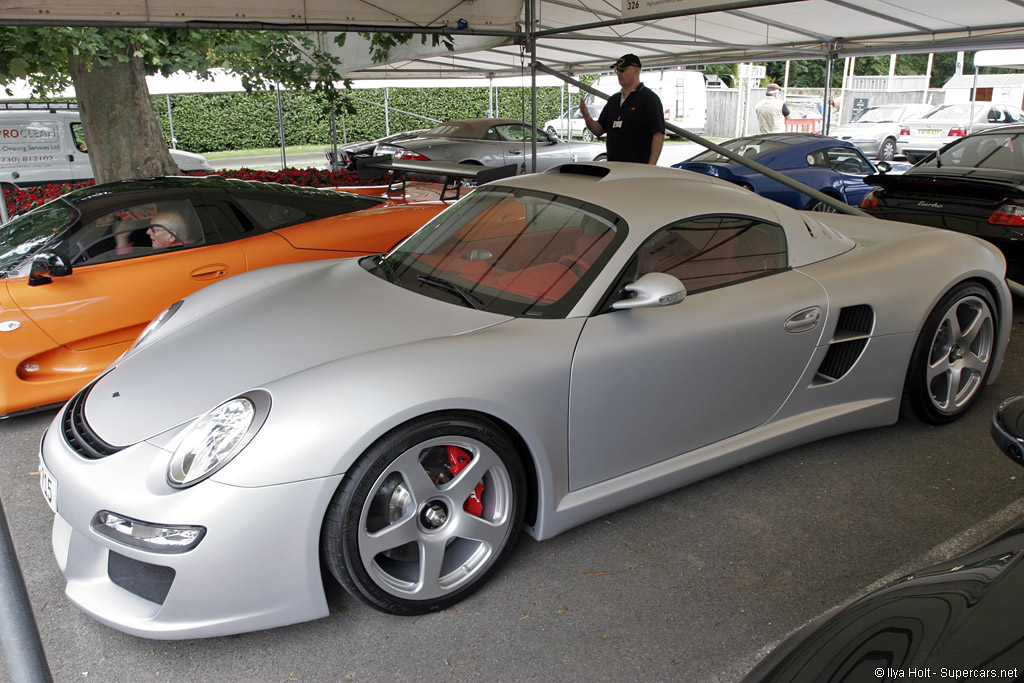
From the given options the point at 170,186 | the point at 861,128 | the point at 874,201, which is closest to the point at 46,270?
the point at 170,186

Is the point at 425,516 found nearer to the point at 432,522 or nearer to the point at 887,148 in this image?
the point at 432,522

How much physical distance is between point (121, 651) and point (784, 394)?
2.53 m

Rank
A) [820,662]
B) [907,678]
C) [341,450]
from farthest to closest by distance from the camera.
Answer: [341,450], [820,662], [907,678]

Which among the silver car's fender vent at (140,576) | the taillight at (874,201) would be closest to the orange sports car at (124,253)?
the silver car's fender vent at (140,576)

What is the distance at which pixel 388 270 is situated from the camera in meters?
3.20

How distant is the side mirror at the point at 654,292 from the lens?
8.27 feet

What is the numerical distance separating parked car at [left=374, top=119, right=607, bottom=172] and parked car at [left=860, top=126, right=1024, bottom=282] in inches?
242

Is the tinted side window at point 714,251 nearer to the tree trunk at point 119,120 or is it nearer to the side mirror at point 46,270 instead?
the side mirror at point 46,270

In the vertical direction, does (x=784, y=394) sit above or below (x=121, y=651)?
above

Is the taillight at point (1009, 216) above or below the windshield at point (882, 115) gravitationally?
below

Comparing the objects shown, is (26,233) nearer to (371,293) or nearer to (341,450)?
(371,293)

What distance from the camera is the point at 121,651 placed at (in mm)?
2268

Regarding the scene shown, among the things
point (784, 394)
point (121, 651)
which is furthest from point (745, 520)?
point (121, 651)

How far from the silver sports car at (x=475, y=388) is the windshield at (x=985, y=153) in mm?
3345
